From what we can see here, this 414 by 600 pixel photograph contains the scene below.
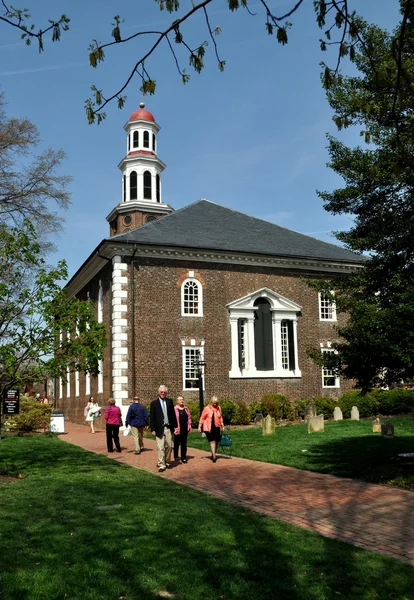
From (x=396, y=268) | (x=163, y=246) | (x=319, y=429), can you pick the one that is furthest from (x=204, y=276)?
(x=396, y=268)

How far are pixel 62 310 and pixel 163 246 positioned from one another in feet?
43.9

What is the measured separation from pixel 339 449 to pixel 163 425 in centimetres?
521

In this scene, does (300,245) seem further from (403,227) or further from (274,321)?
(403,227)

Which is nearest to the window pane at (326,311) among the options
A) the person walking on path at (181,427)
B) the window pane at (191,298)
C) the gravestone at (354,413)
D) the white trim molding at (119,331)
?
the gravestone at (354,413)

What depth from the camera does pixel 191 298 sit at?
28.2m

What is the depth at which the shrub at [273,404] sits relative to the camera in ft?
90.5

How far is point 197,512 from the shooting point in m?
8.73

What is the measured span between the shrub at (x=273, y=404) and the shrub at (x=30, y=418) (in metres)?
9.49

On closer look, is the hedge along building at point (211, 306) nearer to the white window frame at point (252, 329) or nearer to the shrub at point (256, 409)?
the white window frame at point (252, 329)

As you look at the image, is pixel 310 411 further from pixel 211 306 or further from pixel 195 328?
pixel 211 306

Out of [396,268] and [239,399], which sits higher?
[396,268]

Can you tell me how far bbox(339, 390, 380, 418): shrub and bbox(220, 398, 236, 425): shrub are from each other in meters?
5.85

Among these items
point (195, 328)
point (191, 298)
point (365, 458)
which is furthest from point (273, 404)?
point (365, 458)

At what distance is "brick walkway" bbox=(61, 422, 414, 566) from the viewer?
768 cm
